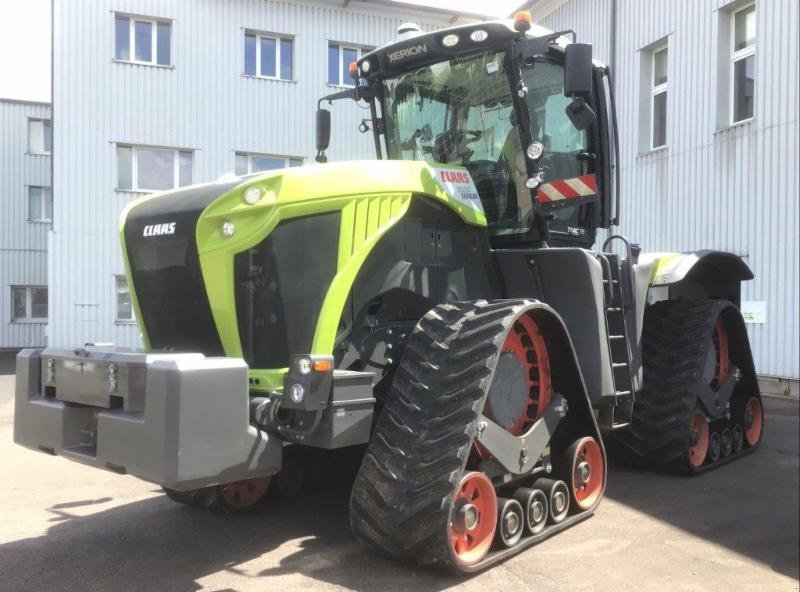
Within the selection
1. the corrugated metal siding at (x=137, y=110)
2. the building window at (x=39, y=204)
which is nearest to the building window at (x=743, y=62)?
the corrugated metal siding at (x=137, y=110)

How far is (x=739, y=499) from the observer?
527cm

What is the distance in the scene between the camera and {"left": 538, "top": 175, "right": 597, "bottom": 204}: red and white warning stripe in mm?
4938

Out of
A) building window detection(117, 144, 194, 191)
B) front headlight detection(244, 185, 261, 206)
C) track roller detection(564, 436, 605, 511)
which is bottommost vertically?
track roller detection(564, 436, 605, 511)

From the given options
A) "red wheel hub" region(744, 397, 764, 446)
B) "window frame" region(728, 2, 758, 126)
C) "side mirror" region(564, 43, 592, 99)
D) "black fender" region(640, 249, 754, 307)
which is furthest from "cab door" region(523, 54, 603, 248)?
"window frame" region(728, 2, 758, 126)

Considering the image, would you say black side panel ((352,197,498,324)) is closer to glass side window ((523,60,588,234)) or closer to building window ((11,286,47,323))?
glass side window ((523,60,588,234))

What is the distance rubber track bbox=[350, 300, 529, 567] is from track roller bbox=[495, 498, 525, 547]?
18.8 inches

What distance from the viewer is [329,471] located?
542cm

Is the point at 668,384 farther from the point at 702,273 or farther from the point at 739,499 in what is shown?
the point at 702,273

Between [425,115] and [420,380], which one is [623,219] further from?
[420,380]

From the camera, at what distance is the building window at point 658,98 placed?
496 inches

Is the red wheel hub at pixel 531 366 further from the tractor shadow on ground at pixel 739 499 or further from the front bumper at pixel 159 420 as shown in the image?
the front bumper at pixel 159 420

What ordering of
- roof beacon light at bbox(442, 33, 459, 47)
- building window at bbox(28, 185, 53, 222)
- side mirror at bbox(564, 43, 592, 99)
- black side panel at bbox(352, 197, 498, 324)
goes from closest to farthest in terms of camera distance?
black side panel at bbox(352, 197, 498, 324) < side mirror at bbox(564, 43, 592, 99) < roof beacon light at bbox(442, 33, 459, 47) < building window at bbox(28, 185, 53, 222)

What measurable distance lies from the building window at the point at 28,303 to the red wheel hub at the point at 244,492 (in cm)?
2168

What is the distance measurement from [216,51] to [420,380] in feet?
49.3
